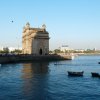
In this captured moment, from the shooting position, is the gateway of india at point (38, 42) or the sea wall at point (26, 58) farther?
the gateway of india at point (38, 42)

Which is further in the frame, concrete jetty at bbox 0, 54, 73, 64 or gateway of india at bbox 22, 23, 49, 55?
gateway of india at bbox 22, 23, 49, 55

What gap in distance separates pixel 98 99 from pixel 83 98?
1.97 m

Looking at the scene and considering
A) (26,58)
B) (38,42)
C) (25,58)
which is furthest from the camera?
(38,42)

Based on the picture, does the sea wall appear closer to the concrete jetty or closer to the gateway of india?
the concrete jetty

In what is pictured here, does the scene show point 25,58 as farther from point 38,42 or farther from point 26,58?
point 38,42

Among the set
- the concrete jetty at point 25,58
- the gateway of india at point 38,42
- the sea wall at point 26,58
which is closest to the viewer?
the concrete jetty at point 25,58

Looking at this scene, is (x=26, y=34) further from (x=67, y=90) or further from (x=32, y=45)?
(x=67, y=90)

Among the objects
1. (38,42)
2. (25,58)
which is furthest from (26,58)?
(38,42)

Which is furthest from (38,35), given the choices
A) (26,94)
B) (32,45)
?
(26,94)

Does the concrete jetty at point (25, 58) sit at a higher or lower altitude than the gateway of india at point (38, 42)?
lower

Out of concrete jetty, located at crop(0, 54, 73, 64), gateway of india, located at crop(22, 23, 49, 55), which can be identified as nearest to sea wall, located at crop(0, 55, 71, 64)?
concrete jetty, located at crop(0, 54, 73, 64)

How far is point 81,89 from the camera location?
47.8 metres

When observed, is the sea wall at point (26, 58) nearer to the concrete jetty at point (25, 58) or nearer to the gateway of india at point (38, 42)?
the concrete jetty at point (25, 58)

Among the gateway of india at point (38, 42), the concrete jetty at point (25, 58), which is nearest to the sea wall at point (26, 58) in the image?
the concrete jetty at point (25, 58)
